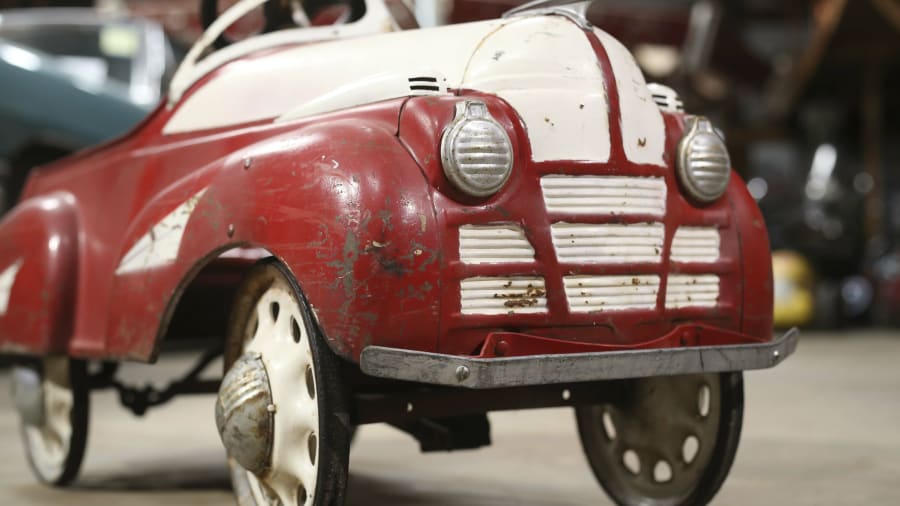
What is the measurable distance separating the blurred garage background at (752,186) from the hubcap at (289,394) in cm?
85

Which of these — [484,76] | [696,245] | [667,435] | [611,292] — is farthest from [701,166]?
[667,435]

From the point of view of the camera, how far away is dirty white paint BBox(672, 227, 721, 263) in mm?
2852

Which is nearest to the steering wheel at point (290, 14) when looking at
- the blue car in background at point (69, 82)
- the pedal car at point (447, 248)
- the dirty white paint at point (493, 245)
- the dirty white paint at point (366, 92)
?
the pedal car at point (447, 248)

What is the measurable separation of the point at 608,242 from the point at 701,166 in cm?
33

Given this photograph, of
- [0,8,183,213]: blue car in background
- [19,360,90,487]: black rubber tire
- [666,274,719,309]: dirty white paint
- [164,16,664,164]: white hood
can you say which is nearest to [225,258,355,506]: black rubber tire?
[164,16,664,164]: white hood

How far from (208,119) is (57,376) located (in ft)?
3.69

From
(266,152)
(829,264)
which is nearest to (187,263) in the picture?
(266,152)

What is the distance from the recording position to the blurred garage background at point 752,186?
3924 millimetres

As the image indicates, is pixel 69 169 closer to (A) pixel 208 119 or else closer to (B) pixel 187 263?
(A) pixel 208 119

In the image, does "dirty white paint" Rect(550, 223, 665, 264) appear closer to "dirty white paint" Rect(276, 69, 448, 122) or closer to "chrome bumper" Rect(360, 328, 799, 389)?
"chrome bumper" Rect(360, 328, 799, 389)

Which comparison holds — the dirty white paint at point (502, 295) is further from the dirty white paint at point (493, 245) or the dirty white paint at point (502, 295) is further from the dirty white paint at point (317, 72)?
the dirty white paint at point (317, 72)

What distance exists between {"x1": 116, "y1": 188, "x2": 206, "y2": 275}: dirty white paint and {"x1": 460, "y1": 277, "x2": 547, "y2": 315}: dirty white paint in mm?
759

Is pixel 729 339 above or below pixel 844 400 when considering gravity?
above

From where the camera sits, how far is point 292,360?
2.69m
